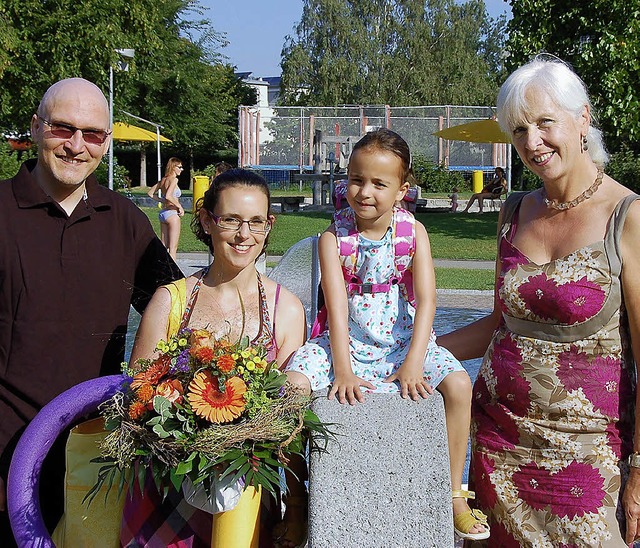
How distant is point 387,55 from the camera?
51.2 meters

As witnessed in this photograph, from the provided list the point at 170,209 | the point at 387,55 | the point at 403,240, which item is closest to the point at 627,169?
the point at 170,209

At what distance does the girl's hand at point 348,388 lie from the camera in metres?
2.74

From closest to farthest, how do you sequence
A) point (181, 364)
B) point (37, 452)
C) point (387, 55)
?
point (181, 364)
point (37, 452)
point (387, 55)

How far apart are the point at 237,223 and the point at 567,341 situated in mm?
1165

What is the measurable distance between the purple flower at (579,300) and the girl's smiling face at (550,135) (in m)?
0.38

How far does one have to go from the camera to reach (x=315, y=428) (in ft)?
8.24

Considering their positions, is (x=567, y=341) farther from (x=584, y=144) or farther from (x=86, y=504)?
(x=86, y=504)

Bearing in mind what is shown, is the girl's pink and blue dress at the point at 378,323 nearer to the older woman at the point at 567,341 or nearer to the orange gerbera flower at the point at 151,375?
the older woman at the point at 567,341

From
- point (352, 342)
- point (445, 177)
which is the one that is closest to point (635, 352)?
point (352, 342)

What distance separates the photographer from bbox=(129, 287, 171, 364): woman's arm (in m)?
2.82

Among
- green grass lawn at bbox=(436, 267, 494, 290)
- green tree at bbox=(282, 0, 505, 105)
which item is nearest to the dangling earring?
green grass lawn at bbox=(436, 267, 494, 290)

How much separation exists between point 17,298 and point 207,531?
3.55ft

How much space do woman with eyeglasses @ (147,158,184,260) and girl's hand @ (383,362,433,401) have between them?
12.0 m

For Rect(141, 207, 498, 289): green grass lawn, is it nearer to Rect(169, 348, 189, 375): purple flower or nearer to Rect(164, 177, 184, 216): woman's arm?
Rect(164, 177, 184, 216): woman's arm
